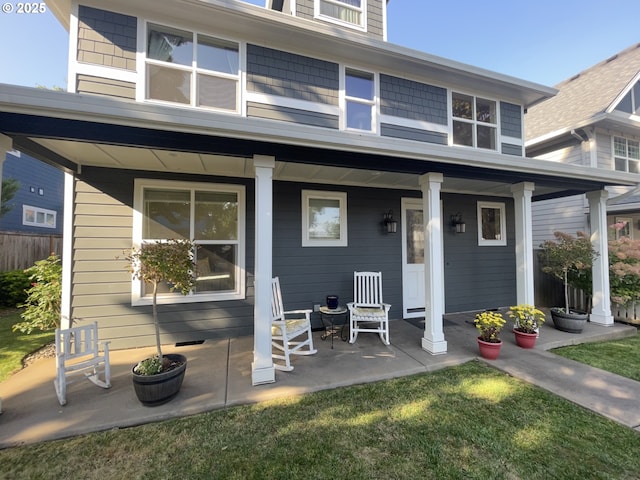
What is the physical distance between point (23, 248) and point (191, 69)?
7.07m

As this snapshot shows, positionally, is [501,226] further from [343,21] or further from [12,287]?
[12,287]

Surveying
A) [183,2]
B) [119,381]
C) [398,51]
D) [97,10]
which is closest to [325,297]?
[119,381]

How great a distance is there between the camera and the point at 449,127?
564cm

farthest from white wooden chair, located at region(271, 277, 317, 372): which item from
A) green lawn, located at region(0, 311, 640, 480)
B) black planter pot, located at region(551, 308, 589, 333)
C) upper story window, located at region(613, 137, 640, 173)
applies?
upper story window, located at region(613, 137, 640, 173)

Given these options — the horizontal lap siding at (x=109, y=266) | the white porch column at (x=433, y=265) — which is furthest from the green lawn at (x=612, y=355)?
the horizontal lap siding at (x=109, y=266)

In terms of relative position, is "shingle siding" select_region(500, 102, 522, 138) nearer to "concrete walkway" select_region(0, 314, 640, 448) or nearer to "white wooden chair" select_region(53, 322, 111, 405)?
"concrete walkway" select_region(0, 314, 640, 448)

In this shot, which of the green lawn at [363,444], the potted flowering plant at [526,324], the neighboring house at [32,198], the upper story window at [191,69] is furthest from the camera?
the neighboring house at [32,198]

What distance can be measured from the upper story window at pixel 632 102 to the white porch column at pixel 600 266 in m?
5.44

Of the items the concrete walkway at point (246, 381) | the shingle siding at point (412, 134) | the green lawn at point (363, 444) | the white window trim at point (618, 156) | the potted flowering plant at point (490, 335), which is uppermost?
the white window trim at point (618, 156)

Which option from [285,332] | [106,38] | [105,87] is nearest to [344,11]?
[106,38]

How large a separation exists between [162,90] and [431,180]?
4191 mm

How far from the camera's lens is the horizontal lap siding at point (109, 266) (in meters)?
3.82

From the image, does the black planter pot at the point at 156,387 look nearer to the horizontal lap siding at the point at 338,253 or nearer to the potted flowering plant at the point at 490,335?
the horizontal lap siding at the point at 338,253

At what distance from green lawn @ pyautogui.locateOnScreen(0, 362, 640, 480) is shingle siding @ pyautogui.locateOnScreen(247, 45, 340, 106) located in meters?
4.56
